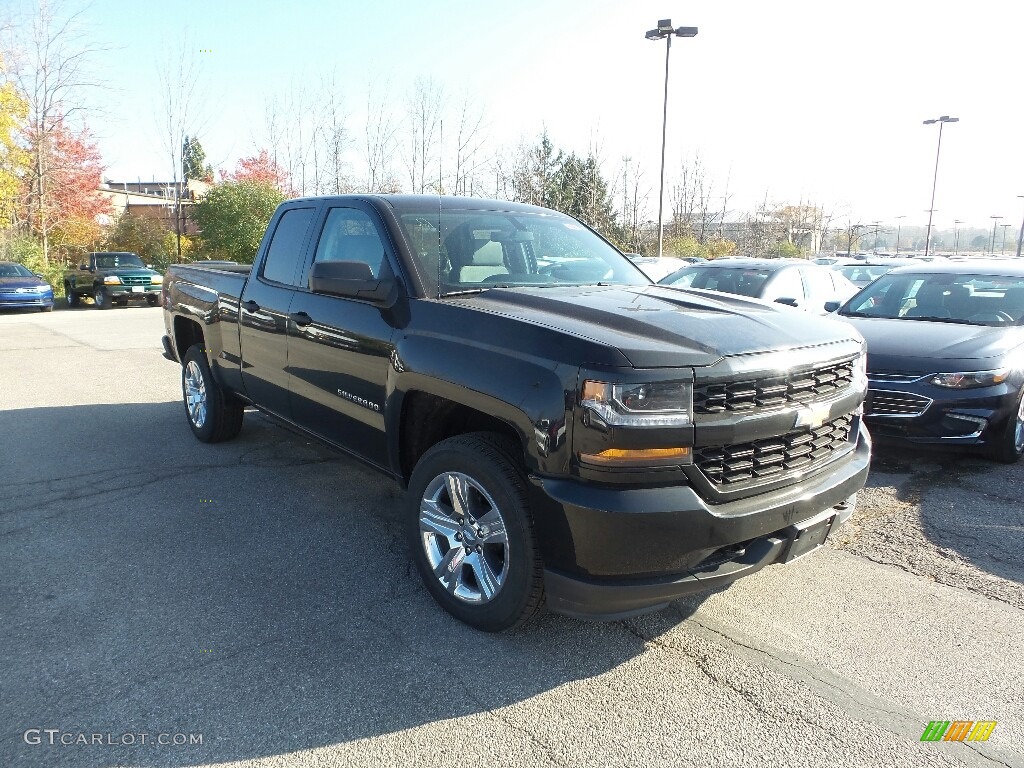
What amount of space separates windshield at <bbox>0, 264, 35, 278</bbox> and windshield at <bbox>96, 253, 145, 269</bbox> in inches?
71.0

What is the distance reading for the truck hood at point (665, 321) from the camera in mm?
2871

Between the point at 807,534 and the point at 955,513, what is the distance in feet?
8.00

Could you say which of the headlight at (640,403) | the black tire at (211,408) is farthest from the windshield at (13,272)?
the headlight at (640,403)

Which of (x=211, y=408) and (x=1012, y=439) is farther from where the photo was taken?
(x=211, y=408)

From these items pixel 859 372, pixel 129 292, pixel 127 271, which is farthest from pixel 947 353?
pixel 127 271

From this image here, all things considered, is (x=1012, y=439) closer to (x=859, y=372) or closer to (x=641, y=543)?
(x=859, y=372)

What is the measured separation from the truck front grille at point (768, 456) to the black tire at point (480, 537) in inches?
29.5

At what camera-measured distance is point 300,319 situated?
4.49 metres

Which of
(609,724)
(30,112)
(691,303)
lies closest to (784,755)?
(609,724)

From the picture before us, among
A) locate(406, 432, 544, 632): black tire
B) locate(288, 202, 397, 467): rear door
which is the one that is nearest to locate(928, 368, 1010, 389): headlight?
locate(406, 432, 544, 632): black tire

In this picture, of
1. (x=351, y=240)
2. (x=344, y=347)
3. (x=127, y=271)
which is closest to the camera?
(x=344, y=347)

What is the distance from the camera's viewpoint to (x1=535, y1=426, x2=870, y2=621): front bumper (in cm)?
271

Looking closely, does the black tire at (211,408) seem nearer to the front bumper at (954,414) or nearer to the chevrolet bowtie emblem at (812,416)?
the chevrolet bowtie emblem at (812,416)

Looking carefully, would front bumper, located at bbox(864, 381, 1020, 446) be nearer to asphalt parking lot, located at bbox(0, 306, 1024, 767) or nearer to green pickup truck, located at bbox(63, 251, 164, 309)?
asphalt parking lot, located at bbox(0, 306, 1024, 767)
